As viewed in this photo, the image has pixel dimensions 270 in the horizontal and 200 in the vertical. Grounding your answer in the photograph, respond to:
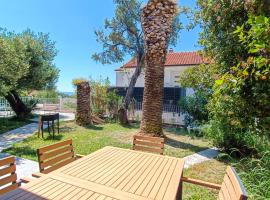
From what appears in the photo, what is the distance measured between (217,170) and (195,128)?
20.5 ft

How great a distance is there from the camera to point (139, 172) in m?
3.38

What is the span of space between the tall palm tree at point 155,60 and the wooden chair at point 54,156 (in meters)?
5.40

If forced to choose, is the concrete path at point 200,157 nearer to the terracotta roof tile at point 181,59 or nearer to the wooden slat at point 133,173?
the wooden slat at point 133,173

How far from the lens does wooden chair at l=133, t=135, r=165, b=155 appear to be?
5106 millimetres

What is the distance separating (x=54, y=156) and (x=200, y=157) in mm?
5188

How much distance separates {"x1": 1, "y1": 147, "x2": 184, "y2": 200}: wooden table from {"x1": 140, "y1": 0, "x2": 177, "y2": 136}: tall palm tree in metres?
5.68

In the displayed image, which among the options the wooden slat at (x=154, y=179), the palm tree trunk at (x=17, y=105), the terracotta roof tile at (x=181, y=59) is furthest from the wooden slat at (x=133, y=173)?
the terracotta roof tile at (x=181, y=59)

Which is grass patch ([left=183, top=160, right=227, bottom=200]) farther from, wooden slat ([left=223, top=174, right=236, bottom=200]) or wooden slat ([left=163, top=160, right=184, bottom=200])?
wooden slat ([left=223, top=174, right=236, bottom=200])

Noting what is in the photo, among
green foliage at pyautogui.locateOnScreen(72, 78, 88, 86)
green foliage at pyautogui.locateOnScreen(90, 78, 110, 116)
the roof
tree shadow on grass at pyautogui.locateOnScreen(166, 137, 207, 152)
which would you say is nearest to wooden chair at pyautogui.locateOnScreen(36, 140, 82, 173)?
tree shadow on grass at pyautogui.locateOnScreen(166, 137, 207, 152)

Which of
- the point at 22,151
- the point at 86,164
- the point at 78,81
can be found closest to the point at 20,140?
the point at 22,151

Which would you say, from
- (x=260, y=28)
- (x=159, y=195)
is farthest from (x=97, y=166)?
(x=260, y=28)

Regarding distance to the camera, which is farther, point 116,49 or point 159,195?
point 116,49

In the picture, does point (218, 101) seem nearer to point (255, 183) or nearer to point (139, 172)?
point (255, 183)

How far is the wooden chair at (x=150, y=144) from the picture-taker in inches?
201
